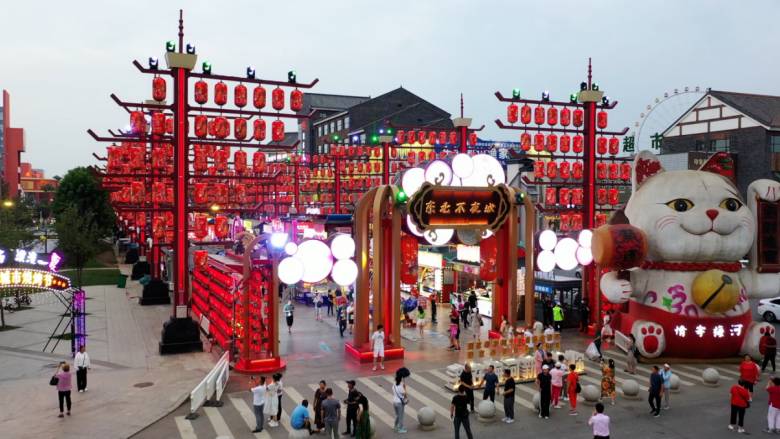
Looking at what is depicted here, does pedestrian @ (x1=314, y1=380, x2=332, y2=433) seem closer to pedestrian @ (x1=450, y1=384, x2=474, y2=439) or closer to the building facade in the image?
pedestrian @ (x1=450, y1=384, x2=474, y2=439)

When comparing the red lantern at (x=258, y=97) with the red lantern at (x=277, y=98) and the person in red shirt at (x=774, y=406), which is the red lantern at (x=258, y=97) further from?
the person in red shirt at (x=774, y=406)

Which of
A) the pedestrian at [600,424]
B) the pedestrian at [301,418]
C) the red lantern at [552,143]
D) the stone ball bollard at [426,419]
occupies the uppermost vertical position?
the red lantern at [552,143]

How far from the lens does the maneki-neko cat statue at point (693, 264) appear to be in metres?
20.1

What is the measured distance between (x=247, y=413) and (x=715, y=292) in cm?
1554

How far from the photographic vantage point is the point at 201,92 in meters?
23.1

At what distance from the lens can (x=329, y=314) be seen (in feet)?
101

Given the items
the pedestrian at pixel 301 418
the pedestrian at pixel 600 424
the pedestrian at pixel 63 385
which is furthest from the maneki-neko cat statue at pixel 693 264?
the pedestrian at pixel 63 385

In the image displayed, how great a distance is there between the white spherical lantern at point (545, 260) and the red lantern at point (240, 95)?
1406 centimetres

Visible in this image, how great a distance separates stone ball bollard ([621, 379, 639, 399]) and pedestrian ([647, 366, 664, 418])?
1.38 m

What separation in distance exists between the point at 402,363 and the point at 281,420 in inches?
262

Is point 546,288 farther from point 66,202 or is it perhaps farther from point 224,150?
point 66,202

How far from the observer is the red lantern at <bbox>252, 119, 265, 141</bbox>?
79.6ft

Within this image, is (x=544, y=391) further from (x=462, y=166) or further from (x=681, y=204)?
(x=462, y=166)

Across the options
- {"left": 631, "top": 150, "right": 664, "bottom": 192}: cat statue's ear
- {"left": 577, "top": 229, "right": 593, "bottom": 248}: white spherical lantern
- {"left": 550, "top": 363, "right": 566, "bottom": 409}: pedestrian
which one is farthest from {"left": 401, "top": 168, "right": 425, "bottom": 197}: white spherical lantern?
{"left": 550, "top": 363, "right": 566, "bottom": 409}: pedestrian
